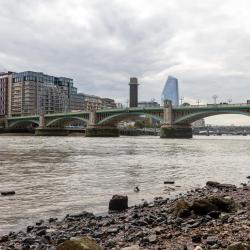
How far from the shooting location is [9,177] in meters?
24.6

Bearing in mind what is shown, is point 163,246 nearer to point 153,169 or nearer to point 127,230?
point 127,230

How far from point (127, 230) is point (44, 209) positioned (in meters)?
5.37

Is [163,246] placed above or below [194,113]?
below

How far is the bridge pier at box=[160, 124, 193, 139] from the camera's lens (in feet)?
399

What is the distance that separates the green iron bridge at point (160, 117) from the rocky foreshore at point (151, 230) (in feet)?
307

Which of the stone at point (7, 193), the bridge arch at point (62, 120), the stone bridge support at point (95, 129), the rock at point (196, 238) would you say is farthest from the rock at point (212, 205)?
the bridge arch at point (62, 120)

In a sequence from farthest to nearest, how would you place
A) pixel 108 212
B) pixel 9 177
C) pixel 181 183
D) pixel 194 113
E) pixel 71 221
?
pixel 194 113 < pixel 9 177 < pixel 181 183 < pixel 108 212 < pixel 71 221

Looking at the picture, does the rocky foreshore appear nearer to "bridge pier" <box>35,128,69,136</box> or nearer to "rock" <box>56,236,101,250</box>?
"rock" <box>56,236,101,250</box>

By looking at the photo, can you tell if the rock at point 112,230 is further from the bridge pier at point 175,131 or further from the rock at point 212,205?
the bridge pier at point 175,131

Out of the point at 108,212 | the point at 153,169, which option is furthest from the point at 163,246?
the point at 153,169

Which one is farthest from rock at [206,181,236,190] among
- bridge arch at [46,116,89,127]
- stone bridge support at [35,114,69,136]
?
stone bridge support at [35,114,69,136]

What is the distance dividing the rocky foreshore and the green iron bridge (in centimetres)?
9355

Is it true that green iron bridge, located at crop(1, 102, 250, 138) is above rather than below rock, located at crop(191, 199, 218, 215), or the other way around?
above

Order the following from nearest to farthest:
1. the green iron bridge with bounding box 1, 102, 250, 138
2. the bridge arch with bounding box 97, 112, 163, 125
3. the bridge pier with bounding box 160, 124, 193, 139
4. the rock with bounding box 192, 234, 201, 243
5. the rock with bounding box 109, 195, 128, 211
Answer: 1. the rock with bounding box 192, 234, 201, 243
2. the rock with bounding box 109, 195, 128, 211
3. the green iron bridge with bounding box 1, 102, 250, 138
4. the bridge pier with bounding box 160, 124, 193, 139
5. the bridge arch with bounding box 97, 112, 163, 125
